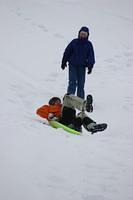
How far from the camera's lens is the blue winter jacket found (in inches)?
446

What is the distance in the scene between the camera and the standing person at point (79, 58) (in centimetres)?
Result: 1130

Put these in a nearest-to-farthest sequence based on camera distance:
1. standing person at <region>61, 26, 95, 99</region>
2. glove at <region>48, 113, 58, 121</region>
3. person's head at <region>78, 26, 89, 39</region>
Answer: glove at <region>48, 113, 58, 121</region> → person's head at <region>78, 26, 89, 39</region> → standing person at <region>61, 26, 95, 99</region>

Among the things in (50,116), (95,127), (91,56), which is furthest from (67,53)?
(95,127)

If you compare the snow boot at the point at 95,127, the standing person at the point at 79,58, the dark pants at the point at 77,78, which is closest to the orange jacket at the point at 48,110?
the snow boot at the point at 95,127

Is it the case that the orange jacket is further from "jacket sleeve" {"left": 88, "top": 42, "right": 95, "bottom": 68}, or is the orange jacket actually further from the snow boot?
"jacket sleeve" {"left": 88, "top": 42, "right": 95, "bottom": 68}

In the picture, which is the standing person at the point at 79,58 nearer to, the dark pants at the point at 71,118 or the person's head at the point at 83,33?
the person's head at the point at 83,33

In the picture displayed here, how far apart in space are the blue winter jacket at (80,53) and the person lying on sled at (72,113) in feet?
5.24

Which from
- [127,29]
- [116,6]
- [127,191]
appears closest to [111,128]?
[127,191]

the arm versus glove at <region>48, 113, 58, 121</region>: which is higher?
the arm

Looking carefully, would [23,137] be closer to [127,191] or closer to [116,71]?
[127,191]

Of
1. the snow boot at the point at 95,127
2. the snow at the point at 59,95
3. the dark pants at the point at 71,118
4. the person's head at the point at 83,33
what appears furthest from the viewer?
the person's head at the point at 83,33

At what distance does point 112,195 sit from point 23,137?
5.80ft

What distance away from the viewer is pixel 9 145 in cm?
785

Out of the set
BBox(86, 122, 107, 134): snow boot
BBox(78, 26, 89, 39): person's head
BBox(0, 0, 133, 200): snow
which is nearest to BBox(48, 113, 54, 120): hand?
BBox(0, 0, 133, 200): snow
